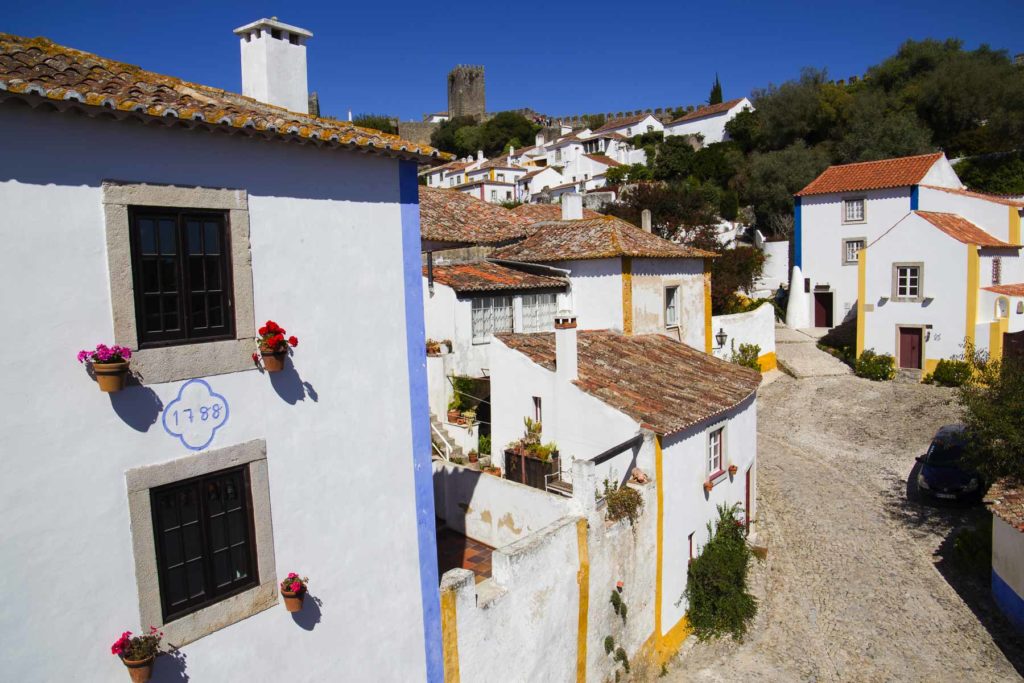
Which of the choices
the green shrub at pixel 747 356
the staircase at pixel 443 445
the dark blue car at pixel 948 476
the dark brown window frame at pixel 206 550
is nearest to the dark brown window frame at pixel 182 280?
the dark brown window frame at pixel 206 550

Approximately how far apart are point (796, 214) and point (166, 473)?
38.1m

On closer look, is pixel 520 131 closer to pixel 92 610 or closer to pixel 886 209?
pixel 886 209

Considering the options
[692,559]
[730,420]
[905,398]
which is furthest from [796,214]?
[692,559]

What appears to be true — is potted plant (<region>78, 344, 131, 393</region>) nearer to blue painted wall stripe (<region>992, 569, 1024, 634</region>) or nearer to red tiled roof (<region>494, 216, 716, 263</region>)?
red tiled roof (<region>494, 216, 716, 263</region>)

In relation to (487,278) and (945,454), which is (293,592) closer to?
(487,278)

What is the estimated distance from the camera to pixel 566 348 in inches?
544

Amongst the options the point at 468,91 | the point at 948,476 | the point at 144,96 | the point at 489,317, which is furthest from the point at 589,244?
the point at 468,91

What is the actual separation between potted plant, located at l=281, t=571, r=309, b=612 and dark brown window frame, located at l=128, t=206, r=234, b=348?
8.33ft

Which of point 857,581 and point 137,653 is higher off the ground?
point 137,653

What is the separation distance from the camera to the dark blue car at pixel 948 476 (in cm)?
1802

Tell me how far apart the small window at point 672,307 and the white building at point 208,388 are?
47.0 feet

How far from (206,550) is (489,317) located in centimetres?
1242

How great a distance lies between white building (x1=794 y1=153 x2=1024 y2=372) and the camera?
Result: 27.4 m

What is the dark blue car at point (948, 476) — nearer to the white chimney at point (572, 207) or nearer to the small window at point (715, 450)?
the small window at point (715, 450)
